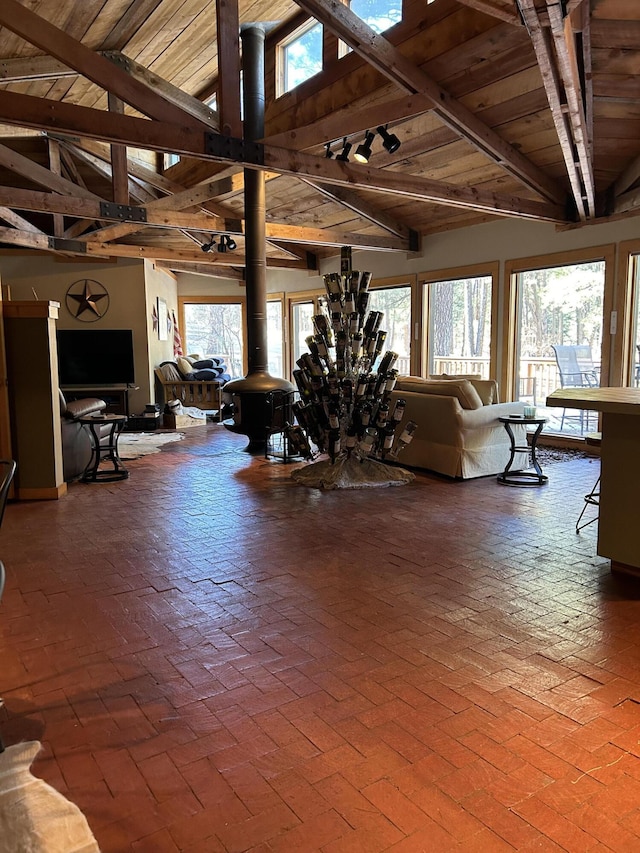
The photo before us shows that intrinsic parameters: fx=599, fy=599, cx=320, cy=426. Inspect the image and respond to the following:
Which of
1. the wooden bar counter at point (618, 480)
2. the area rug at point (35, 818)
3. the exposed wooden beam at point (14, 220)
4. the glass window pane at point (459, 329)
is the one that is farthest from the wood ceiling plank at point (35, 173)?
the area rug at point (35, 818)

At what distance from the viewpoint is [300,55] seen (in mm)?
6660

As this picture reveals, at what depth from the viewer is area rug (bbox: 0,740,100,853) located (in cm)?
143

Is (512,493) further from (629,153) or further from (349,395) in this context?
(629,153)

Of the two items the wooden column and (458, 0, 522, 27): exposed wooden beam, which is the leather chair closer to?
the wooden column

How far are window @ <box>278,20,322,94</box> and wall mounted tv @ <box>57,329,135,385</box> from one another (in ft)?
14.8

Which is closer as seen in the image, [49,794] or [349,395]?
[49,794]

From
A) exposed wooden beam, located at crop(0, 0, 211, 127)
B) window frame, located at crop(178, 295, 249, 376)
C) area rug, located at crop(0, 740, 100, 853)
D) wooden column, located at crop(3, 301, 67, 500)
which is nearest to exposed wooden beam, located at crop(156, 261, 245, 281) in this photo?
window frame, located at crop(178, 295, 249, 376)

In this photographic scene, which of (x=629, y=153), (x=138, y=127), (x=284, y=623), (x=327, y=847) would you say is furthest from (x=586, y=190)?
(x=327, y=847)

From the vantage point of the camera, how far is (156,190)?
910 cm

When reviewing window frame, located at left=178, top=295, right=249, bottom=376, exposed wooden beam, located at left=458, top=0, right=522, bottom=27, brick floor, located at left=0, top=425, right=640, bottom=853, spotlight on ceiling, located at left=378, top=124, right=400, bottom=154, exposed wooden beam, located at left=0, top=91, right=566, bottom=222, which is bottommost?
brick floor, located at left=0, top=425, right=640, bottom=853

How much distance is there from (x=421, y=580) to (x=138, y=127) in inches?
130

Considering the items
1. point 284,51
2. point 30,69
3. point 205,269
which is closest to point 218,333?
point 205,269

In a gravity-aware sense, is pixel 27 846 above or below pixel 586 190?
below

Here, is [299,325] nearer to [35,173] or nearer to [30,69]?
[35,173]
